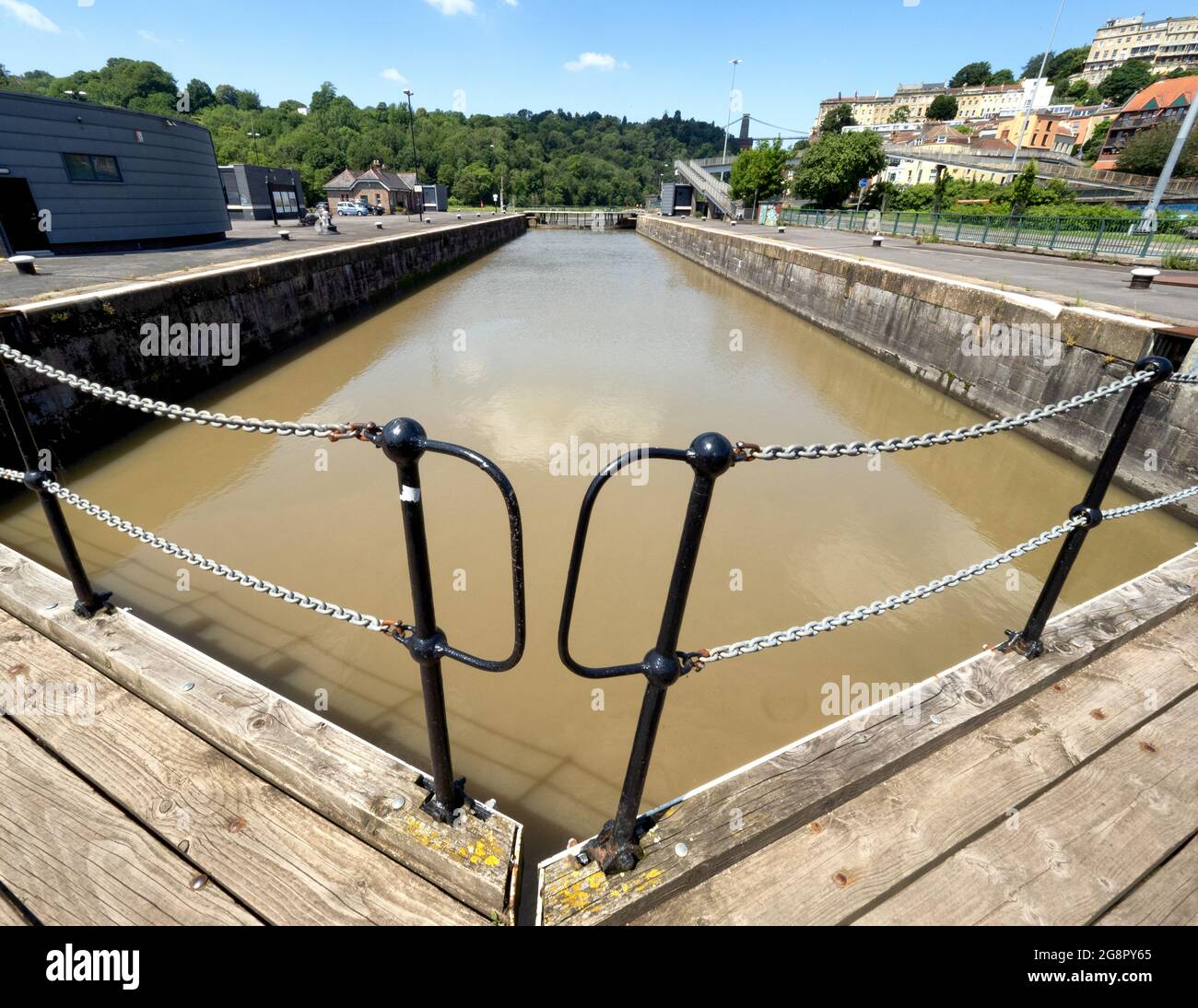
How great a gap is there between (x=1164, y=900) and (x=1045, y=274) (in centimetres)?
1522

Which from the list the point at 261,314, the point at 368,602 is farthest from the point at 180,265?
the point at 368,602

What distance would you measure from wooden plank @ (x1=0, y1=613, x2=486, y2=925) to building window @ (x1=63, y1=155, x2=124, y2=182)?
680 inches

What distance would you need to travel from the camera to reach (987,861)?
5.69 feet

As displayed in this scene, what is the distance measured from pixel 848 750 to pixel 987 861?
1.51 feet

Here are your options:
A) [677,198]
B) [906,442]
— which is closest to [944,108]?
[677,198]

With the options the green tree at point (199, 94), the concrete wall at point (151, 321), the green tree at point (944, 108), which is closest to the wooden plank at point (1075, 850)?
the concrete wall at point (151, 321)

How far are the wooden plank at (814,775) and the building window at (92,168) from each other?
1921 centimetres

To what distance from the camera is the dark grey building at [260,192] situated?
3438 cm

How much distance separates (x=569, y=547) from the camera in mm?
4953

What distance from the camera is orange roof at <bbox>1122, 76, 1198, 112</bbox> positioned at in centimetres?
7138

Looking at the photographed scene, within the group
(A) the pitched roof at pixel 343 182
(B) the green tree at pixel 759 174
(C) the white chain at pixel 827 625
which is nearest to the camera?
(C) the white chain at pixel 827 625

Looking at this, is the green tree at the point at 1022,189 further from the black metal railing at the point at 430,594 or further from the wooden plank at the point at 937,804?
the black metal railing at the point at 430,594

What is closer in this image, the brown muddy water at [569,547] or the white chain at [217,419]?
the white chain at [217,419]
